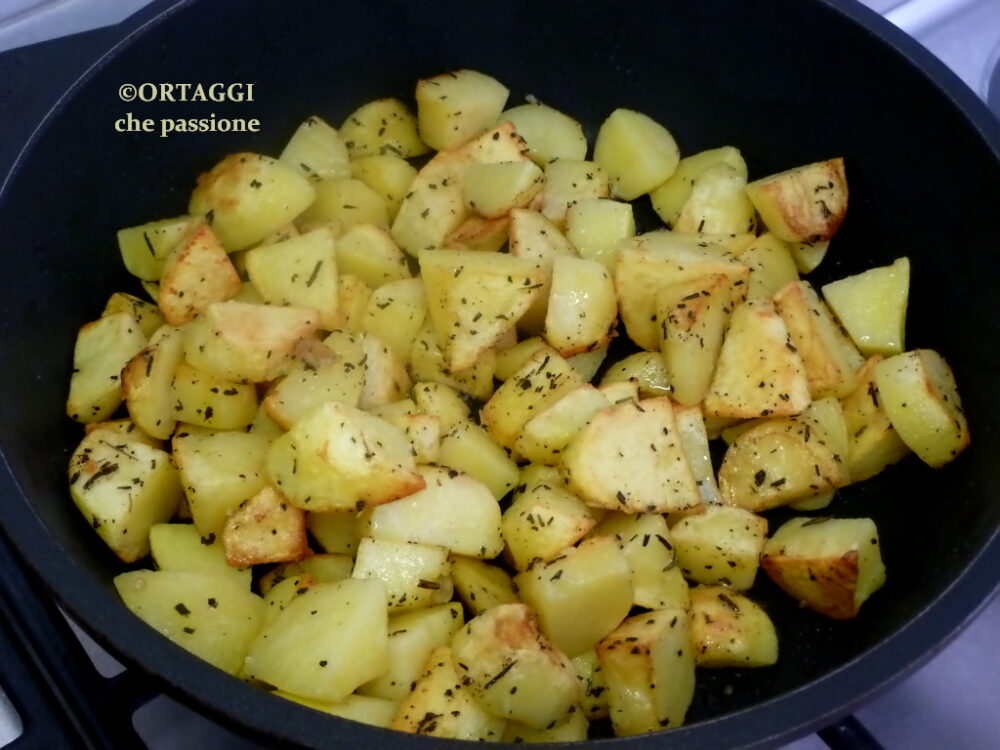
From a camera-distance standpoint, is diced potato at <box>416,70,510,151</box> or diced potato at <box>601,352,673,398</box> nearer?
diced potato at <box>601,352,673,398</box>

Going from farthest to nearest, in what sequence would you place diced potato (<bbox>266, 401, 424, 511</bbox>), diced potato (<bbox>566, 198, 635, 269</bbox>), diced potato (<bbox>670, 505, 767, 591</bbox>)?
diced potato (<bbox>566, 198, 635, 269</bbox>), diced potato (<bbox>670, 505, 767, 591</bbox>), diced potato (<bbox>266, 401, 424, 511</bbox>)

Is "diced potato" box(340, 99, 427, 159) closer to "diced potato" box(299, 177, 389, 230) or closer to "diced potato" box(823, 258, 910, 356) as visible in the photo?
"diced potato" box(299, 177, 389, 230)

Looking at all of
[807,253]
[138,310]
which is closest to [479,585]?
[138,310]

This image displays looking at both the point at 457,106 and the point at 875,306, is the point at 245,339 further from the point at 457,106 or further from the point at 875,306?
the point at 875,306

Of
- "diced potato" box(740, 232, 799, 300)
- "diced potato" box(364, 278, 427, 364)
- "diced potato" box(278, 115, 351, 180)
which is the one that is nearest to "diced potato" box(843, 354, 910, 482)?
"diced potato" box(740, 232, 799, 300)

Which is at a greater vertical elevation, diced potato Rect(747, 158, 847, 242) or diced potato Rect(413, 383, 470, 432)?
diced potato Rect(747, 158, 847, 242)

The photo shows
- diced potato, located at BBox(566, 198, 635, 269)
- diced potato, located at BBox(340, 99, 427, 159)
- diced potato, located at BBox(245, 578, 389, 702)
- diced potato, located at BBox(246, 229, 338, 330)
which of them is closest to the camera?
diced potato, located at BBox(245, 578, 389, 702)

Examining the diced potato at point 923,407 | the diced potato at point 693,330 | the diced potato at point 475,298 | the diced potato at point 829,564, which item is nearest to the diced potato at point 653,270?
the diced potato at point 693,330
